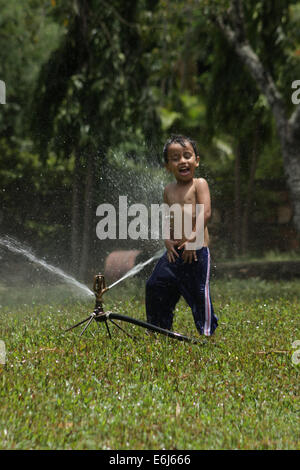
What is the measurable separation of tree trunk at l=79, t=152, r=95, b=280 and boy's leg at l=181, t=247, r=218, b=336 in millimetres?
4841

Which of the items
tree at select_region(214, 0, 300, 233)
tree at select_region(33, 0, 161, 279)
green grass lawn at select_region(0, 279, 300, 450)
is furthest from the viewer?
tree at select_region(33, 0, 161, 279)

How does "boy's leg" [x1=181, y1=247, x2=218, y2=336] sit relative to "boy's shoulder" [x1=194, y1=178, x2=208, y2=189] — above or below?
below

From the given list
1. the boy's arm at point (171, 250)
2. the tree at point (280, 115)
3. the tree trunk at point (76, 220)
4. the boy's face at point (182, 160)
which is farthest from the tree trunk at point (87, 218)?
the boy's face at point (182, 160)

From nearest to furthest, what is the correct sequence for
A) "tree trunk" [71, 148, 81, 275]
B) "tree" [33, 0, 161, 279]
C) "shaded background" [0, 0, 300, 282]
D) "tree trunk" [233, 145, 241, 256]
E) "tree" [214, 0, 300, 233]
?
"tree" [214, 0, 300, 233] → "shaded background" [0, 0, 300, 282] → "tree" [33, 0, 161, 279] → "tree trunk" [71, 148, 81, 275] → "tree trunk" [233, 145, 241, 256]

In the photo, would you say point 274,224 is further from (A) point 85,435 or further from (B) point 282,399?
(A) point 85,435

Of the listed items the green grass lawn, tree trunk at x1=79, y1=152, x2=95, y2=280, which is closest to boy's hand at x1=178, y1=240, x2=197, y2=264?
the green grass lawn

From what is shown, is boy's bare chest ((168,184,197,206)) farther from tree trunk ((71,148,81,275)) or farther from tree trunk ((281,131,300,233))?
tree trunk ((71,148,81,275))

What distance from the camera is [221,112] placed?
10.1 m

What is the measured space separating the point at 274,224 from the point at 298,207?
502cm

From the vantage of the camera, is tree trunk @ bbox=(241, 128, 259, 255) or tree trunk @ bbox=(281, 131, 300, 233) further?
tree trunk @ bbox=(241, 128, 259, 255)

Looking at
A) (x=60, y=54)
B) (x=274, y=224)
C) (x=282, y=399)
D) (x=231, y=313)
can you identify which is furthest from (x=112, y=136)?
(x=282, y=399)

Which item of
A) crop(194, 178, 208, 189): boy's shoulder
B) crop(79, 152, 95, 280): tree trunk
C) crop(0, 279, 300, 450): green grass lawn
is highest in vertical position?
crop(79, 152, 95, 280): tree trunk

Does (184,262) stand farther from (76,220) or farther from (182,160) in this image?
(76,220)

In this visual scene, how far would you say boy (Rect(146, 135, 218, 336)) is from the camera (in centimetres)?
443
